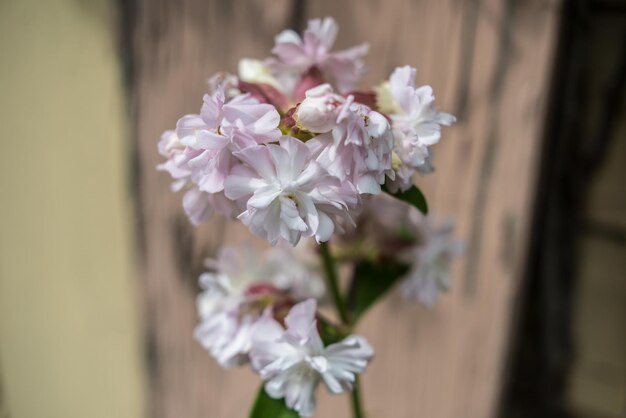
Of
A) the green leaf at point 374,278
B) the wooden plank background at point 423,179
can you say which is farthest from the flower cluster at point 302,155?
the wooden plank background at point 423,179

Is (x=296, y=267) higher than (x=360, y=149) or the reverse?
the reverse

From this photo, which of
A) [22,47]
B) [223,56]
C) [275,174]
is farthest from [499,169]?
[22,47]

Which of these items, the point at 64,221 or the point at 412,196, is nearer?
the point at 412,196

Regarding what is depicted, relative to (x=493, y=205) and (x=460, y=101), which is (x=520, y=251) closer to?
(x=493, y=205)

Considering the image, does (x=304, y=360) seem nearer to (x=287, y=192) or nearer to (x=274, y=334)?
(x=274, y=334)

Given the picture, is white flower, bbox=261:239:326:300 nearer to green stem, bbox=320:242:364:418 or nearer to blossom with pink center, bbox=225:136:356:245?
green stem, bbox=320:242:364:418

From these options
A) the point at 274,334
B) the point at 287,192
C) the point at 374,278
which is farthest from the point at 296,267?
the point at 287,192

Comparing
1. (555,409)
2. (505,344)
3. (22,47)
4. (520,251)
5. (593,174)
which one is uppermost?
(22,47)
